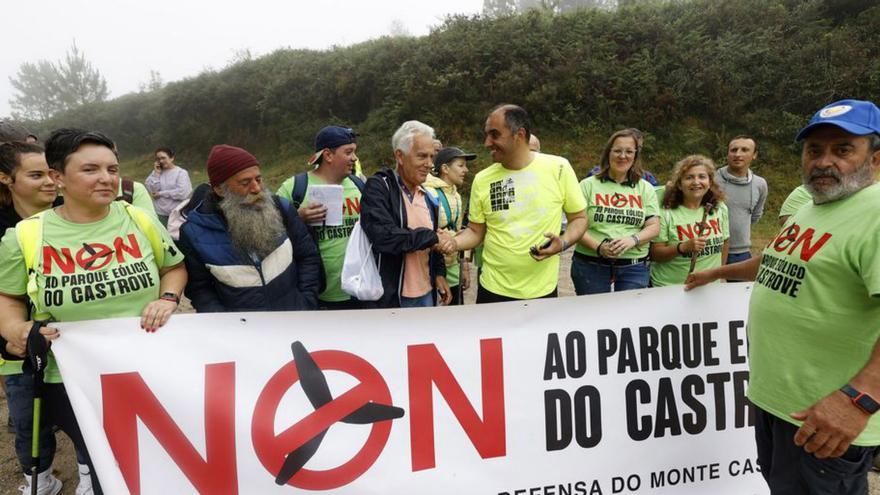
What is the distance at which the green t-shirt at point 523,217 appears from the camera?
278cm

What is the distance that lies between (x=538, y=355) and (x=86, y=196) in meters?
2.18

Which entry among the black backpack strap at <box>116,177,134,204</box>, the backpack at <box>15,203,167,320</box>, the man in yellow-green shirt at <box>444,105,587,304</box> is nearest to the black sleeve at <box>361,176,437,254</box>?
the man in yellow-green shirt at <box>444,105,587,304</box>

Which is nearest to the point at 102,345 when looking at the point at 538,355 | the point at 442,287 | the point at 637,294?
the point at 442,287

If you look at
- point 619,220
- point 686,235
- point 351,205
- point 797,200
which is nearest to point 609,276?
point 619,220

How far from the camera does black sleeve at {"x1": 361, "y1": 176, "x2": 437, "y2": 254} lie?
8.58 ft

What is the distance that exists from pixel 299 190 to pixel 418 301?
43.3 inches

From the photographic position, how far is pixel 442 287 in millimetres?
3023

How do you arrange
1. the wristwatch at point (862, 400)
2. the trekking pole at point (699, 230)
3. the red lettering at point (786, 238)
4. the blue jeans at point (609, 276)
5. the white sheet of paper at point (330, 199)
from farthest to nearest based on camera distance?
the blue jeans at point (609, 276), the trekking pole at point (699, 230), the white sheet of paper at point (330, 199), the red lettering at point (786, 238), the wristwatch at point (862, 400)

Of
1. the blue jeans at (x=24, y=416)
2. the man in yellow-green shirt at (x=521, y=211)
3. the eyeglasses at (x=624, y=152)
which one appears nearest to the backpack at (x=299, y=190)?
the man in yellow-green shirt at (x=521, y=211)

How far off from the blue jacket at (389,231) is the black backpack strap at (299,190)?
58 cm

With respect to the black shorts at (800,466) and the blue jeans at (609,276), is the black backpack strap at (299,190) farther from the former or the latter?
the black shorts at (800,466)

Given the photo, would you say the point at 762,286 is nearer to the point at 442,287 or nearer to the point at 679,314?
the point at 679,314

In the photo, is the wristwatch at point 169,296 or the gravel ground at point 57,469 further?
the gravel ground at point 57,469

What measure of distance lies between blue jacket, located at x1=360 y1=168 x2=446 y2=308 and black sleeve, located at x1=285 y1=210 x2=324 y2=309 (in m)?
0.33
